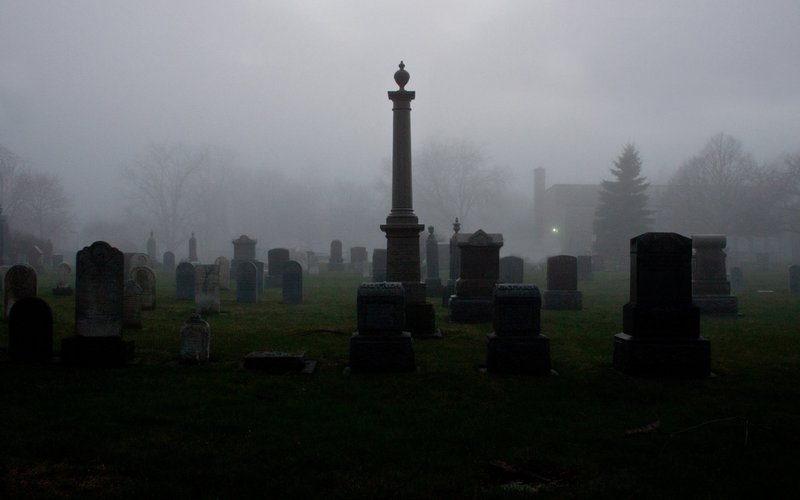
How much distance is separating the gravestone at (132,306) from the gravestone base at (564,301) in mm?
10862

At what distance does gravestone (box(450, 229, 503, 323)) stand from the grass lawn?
14.7ft

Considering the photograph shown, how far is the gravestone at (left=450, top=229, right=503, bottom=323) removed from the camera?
14719 millimetres

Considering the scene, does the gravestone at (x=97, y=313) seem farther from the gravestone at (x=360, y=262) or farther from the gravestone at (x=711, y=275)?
the gravestone at (x=360, y=262)

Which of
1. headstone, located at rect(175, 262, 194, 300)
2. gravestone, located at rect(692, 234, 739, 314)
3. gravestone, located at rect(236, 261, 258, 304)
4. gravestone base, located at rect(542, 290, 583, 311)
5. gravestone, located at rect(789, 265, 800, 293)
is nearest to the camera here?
gravestone, located at rect(692, 234, 739, 314)

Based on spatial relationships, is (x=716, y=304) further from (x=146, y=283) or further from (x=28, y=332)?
(x=28, y=332)

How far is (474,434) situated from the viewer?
5648 mm

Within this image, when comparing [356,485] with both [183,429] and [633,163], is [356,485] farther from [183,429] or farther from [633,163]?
[633,163]

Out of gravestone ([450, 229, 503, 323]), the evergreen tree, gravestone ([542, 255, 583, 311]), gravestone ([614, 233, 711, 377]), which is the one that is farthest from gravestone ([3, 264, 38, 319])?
the evergreen tree

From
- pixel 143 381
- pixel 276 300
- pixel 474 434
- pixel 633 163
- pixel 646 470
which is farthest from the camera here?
pixel 633 163

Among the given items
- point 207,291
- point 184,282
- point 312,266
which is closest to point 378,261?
point 184,282

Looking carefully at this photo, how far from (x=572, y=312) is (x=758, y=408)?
35.1 feet

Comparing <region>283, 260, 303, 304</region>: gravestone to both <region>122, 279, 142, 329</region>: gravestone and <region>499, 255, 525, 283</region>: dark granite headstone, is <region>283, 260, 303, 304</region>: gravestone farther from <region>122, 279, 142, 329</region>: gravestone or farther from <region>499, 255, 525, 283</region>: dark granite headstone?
<region>499, 255, 525, 283</region>: dark granite headstone

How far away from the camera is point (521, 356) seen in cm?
861

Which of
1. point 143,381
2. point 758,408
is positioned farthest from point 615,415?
point 143,381
